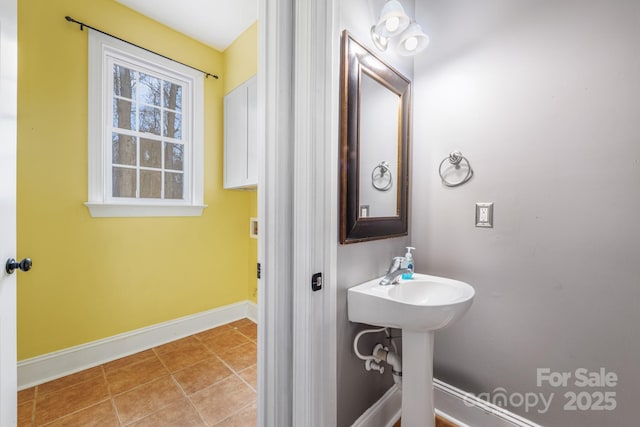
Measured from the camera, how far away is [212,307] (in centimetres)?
258

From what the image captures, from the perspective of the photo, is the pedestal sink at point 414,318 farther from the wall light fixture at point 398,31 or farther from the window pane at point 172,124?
the window pane at point 172,124

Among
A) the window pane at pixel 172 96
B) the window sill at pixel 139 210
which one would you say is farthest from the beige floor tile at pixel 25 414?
the window pane at pixel 172 96

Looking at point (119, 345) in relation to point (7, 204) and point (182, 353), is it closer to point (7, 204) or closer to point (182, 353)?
point (182, 353)

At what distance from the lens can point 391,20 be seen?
1.23m

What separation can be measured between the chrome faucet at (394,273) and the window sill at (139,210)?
5.96 feet

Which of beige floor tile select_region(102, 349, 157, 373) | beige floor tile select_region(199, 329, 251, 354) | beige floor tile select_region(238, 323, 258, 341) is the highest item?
beige floor tile select_region(238, 323, 258, 341)

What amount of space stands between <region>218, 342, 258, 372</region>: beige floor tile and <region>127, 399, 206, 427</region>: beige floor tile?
413mm

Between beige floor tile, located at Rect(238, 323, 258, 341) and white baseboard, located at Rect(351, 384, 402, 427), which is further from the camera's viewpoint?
beige floor tile, located at Rect(238, 323, 258, 341)

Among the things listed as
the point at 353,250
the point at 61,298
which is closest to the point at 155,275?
the point at 61,298

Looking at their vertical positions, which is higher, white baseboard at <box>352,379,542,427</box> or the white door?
the white door

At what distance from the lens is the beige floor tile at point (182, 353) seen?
6.53 feet

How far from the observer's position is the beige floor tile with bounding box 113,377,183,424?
150cm

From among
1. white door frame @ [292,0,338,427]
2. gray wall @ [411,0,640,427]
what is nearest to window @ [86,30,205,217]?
white door frame @ [292,0,338,427]

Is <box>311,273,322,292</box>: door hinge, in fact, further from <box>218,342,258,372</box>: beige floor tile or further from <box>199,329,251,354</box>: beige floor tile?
<box>199,329,251,354</box>: beige floor tile
